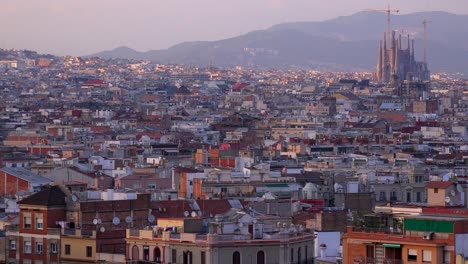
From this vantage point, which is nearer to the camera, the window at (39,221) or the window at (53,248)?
the window at (53,248)

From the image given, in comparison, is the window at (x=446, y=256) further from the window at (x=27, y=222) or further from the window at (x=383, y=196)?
the window at (x=383, y=196)

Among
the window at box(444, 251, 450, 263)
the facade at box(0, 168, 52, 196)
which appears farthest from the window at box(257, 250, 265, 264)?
the facade at box(0, 168, 52, 196)

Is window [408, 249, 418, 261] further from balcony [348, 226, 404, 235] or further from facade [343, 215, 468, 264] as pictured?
balcony [348, 226, 404, 235]

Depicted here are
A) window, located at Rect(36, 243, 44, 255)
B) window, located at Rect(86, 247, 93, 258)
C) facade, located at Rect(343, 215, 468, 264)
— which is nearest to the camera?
facade, located at Rect(343, 215, 468, 264)

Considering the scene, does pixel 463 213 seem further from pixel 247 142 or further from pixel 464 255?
pixel 247 142

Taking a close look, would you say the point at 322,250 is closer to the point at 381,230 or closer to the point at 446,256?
the point at 381,230

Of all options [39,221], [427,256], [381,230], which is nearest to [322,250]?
[39,221]

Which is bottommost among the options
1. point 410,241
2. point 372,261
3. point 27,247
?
point 27,247

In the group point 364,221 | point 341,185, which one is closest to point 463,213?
point 364,221

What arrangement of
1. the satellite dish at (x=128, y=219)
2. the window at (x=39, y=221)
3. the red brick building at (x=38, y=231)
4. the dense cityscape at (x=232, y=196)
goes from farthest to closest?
the satellite dish at (x=128, y=219) → the window at (x=39, y=221) → the red brick building at (x=38, y=231) → the dense cityscape at (x=232, y=196)

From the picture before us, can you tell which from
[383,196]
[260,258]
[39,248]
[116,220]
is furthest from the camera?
[383,196]

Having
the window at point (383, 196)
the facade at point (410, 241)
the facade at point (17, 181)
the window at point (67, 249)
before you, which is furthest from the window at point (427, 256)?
the facade at point (17, 181)
